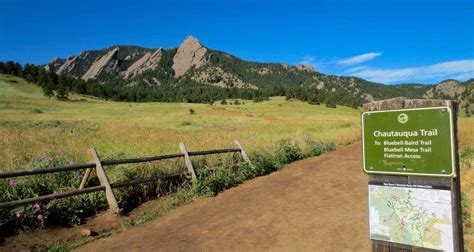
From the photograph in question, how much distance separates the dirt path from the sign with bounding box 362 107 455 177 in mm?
2930

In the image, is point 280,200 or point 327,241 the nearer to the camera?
point 327,241

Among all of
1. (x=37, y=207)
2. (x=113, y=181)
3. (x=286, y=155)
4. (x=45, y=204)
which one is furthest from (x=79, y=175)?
(x=286, y=155)

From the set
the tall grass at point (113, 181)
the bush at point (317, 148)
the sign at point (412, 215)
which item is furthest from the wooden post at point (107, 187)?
the bush at point (317, 148)

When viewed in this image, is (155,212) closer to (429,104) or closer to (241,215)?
(241,215)

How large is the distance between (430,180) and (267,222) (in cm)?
447

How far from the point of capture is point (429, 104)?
3.26 m

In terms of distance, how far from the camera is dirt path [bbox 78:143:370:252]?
6299 millimetres

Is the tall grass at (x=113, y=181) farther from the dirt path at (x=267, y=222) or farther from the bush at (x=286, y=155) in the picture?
the dirt path at (x=267, y=222)

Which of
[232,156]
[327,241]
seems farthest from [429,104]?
[232,156]

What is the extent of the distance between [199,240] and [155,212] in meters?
2.28

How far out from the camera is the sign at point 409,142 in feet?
10.3

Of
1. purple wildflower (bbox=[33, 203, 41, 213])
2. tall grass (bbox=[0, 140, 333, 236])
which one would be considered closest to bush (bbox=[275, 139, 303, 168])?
tall grass (bbox=[0, 140, 333, 236])

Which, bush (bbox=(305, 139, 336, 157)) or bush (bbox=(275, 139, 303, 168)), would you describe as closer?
bush (bbox=(275, 139, 303, 168))

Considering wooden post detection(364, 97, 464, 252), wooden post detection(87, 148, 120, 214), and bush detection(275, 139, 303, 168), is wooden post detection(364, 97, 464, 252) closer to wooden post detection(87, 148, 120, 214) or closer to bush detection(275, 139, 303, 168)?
wooden post detection(87, 148, 120, 214)
